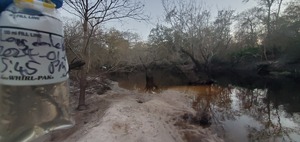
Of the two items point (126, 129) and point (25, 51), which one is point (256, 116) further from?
point (25, 51)

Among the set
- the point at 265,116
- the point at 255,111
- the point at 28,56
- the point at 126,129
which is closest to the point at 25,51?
the point at 28,56

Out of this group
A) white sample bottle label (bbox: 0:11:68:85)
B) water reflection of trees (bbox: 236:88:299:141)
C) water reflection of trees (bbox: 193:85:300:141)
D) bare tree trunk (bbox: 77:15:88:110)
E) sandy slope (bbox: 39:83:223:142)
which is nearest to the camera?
white sample bottle label (bbox: 0:11:68:85)

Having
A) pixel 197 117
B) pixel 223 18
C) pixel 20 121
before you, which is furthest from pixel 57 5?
pixel 223 18

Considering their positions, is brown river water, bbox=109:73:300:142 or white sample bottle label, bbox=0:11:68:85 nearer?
white sample bottle label, bbox=0:11:68:85

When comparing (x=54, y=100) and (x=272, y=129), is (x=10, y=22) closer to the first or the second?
(x=54, y=100)

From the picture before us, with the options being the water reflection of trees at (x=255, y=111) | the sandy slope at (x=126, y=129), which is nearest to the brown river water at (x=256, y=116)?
the water reflection of trees at (x=255, y=111)

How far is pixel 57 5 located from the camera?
120 centimetres

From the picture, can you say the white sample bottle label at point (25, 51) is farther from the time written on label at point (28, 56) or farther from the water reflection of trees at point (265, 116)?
the water reflection of trees at point (265, 116)

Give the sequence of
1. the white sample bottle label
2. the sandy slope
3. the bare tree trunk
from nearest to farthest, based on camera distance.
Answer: the white sample bottle label
the sandy slope
the bare tree trunk

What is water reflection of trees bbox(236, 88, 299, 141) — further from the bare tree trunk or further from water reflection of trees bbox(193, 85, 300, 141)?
the bare tree trunk

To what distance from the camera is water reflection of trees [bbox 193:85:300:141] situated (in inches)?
272

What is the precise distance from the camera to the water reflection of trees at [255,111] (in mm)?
6914

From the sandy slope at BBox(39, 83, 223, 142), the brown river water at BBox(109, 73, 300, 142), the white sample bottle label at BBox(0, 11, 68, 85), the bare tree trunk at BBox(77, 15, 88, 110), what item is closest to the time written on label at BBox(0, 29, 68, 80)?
the white sample bottle label at BBox(0, 11, 68, 85)

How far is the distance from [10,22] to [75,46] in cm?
873
